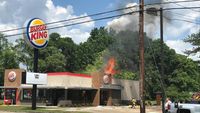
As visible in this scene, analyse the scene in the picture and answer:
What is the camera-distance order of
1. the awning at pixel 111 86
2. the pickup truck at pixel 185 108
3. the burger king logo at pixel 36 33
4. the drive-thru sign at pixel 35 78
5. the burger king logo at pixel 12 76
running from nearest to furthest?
the pickup truck at pixel 185 108, the burger king logo at pixel 36 33, the drive-thru sign at pixel 35 78, the burger king logo at pixel 12 76, the awning at pixel 111 86

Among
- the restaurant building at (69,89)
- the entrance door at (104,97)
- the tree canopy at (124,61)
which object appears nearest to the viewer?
the restaurant building at (69,89)

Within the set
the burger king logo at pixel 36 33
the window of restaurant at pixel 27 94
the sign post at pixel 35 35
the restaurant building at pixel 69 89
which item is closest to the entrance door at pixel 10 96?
the restaurant building at pixel 69 89

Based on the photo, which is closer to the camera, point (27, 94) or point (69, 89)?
point (69, 89)

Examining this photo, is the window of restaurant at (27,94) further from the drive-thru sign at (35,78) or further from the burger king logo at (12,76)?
the drive-thru sign at (35,78)

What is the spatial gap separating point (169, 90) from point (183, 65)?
11970 millimetres

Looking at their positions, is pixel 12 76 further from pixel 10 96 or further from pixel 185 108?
pixel 185 108

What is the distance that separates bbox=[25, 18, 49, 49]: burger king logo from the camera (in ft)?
135

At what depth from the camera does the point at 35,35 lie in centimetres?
4166

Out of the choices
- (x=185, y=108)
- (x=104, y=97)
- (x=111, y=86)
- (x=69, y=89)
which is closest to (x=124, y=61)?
(x=104, y=97)

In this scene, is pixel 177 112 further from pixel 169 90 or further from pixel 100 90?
pixel 169 90

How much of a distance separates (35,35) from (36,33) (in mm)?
232

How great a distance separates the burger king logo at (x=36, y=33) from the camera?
4100 cm

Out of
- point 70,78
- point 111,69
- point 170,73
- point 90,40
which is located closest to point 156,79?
point 170,73

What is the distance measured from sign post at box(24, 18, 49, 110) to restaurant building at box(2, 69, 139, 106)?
8.19 meters
